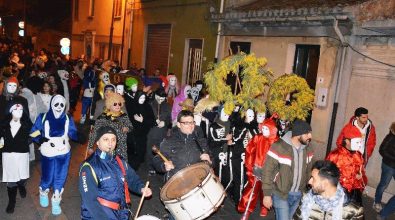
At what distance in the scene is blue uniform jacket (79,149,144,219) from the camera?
13.5 feet

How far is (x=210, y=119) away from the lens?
8898mm

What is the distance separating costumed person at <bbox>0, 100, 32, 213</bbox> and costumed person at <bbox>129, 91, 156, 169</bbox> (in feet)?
9.06

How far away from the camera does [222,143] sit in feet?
25.5

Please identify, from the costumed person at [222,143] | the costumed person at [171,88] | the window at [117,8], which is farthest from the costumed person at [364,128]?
the window at [117,8]

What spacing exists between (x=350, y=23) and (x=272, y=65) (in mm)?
3244

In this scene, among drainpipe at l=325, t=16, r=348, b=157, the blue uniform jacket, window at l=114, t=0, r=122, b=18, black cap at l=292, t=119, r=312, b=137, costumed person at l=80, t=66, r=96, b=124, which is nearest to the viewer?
the blue uniform jacket

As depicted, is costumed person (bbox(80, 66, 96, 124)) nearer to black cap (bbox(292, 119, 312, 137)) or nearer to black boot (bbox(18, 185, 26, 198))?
black boot (bbox(18, 185, 26, 198))

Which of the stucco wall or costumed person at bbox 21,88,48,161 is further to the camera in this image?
the stucco wall

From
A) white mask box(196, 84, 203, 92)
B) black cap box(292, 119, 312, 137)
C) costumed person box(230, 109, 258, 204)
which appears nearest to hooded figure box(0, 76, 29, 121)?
costumed person box(230, 109, 258, 204)

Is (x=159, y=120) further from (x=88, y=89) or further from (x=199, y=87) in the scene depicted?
(x=88, y=89)

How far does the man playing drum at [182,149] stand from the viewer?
5359mm

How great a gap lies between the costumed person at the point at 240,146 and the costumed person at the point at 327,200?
12.6ft

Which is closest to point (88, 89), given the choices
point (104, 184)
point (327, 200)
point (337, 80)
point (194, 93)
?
point (194, 93)

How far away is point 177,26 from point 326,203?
598 inches
